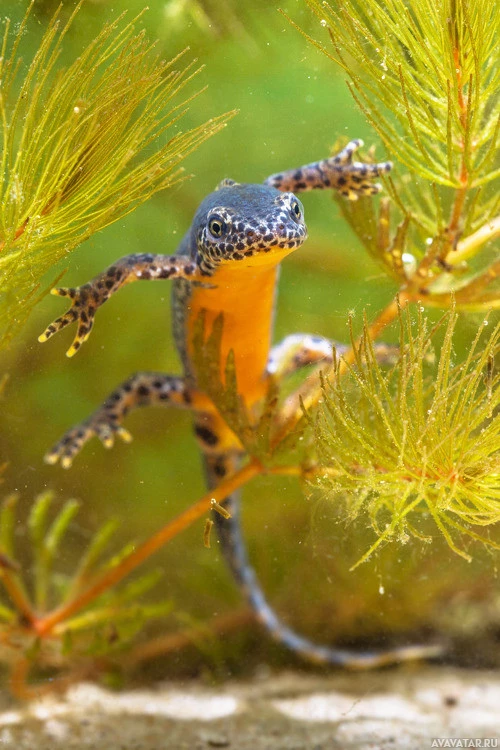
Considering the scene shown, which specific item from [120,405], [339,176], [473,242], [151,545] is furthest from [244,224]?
[151,545]

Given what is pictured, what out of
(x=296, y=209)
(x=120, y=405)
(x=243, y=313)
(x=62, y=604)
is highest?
(x=296, y=209)

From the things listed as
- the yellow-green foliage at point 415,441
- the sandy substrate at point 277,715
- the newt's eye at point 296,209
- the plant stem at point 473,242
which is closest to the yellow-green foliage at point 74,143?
the newt's eye at point 296,209

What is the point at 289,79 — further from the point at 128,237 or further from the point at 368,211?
the point at 128,237

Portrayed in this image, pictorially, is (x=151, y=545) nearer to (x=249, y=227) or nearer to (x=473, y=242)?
(x=249, y=227)

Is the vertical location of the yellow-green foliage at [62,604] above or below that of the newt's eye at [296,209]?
below

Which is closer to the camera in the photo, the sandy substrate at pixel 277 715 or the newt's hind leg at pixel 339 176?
the sandy substrate at pixel 277 715

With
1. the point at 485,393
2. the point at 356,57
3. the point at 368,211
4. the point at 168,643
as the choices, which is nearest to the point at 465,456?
the point at 485,393

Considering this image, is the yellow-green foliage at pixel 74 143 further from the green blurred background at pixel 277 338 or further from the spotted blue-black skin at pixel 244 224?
the spotted blue-black skin at pixel 244 224
